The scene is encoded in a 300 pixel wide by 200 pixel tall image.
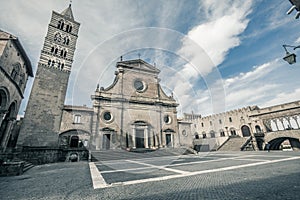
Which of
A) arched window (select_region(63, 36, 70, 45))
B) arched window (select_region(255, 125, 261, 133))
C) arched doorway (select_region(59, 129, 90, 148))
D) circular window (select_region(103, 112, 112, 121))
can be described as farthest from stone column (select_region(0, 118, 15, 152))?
arched window (select_region(255, 125, 261, 133))

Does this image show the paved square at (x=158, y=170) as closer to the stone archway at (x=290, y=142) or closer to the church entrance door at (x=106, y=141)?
the church entrance door at (x=106, y=141)

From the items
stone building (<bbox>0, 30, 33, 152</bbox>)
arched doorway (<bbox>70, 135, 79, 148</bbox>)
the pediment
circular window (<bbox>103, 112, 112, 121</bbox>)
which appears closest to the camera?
stone building (<bbox>0, 30, 33, 152</bbox>)

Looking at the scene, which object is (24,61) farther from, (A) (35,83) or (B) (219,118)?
(B) (219,118)

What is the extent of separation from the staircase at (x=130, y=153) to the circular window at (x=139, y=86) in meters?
9.78

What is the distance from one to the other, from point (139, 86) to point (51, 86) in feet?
39.6

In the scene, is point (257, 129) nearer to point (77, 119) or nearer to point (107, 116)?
point (107, 116)

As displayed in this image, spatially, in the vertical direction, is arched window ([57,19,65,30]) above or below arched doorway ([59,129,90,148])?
above

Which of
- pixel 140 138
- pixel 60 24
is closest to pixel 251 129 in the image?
pixel 140 138

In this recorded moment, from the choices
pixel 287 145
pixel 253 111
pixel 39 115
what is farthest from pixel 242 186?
pixel 287 145

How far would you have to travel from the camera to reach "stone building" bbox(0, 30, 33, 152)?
1126 cm

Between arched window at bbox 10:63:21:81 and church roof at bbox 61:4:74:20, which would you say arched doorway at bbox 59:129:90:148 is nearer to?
arched window at bbox 10:63:21:81

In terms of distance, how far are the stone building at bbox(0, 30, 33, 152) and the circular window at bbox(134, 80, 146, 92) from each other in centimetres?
1369

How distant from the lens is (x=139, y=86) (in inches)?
922

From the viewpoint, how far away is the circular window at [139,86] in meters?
23.0
